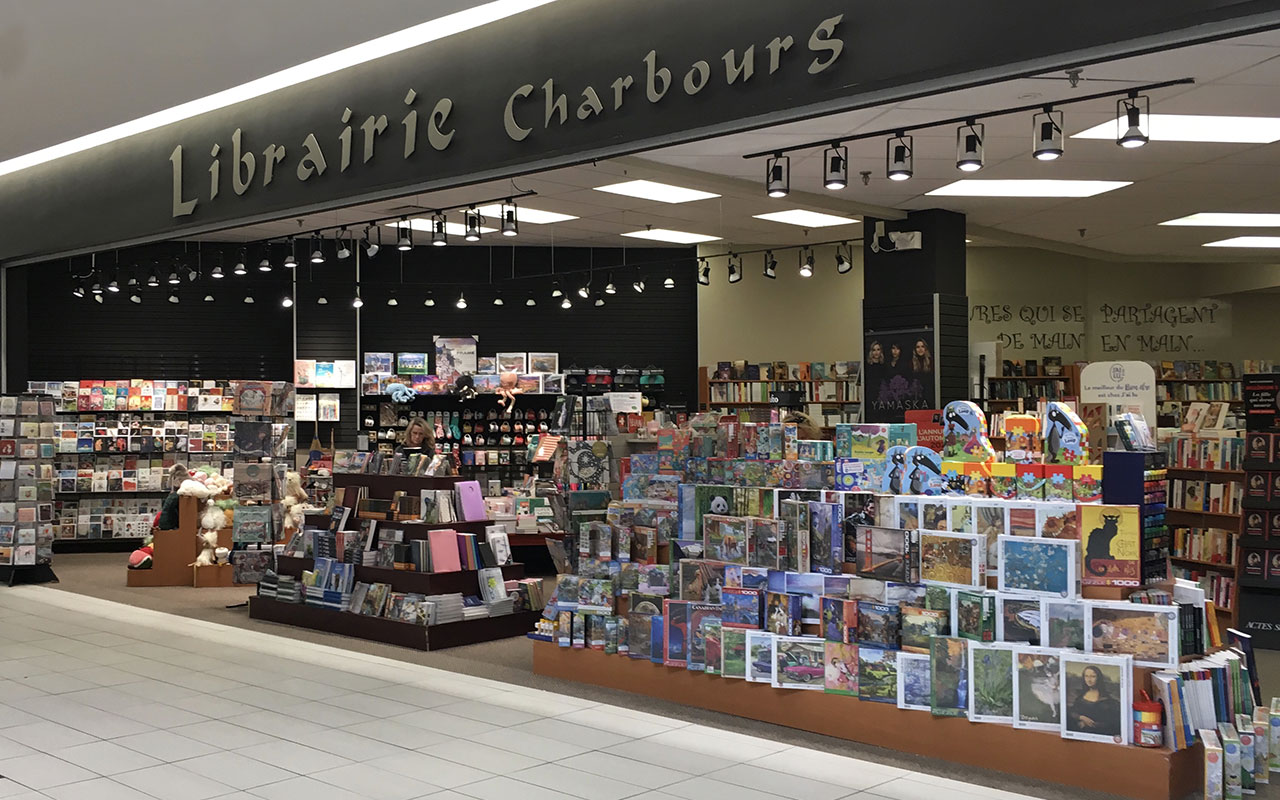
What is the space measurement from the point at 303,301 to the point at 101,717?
9.36 metres

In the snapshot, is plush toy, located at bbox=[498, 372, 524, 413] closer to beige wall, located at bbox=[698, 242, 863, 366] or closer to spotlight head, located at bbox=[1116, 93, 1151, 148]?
beige wall, located at bbox=[698, 242, 863, 366]

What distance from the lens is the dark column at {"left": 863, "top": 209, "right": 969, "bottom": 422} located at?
33.1 ft

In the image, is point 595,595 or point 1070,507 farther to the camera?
point 595,595

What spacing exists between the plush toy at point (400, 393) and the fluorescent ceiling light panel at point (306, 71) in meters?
5.33

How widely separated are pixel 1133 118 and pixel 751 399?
8.80 m

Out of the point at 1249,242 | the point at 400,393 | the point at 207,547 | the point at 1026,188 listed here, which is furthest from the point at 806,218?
the point at 207,547

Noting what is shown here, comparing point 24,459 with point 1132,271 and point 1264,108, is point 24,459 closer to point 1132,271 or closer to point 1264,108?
point 1264,108

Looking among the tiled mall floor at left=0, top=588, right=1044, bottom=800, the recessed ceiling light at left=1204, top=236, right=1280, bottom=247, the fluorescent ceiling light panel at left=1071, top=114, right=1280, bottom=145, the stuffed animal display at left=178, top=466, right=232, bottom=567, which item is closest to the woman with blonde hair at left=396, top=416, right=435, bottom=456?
the stuffed animal display at left=178, top=466, right=232, bottom=567

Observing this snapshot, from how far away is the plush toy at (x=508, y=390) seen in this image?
544 inches

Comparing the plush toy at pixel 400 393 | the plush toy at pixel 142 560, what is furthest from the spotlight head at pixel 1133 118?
the plush toy at pixel 142 560

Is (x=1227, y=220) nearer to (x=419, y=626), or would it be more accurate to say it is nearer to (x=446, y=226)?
(x=446, y=226)

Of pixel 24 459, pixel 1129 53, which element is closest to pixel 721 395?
pixel 24 459

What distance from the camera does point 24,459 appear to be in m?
10.5

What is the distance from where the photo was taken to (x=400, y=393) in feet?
44.8
